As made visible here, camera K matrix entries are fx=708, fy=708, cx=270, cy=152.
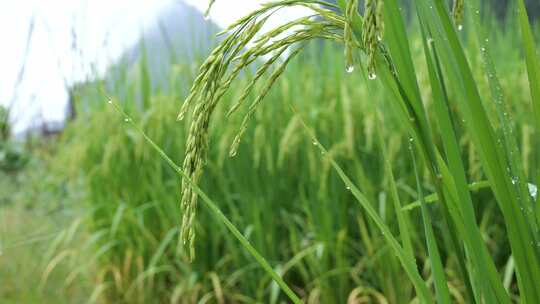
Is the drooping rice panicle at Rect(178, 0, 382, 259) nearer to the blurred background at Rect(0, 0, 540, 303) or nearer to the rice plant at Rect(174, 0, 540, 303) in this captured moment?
the rice plant at Rect(174, 0, 540, 303)

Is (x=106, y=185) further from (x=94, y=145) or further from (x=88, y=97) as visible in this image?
(x=88, y=97)

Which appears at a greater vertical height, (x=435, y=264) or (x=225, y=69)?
(x=225, y=69)

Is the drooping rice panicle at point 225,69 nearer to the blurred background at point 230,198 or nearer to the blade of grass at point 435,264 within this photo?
the blade of grass at point 435,264

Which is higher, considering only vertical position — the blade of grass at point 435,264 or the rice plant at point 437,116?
the rice plant at point 437,116

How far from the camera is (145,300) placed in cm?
326

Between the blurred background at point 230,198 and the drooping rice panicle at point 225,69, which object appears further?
the blurred background at point 230,198

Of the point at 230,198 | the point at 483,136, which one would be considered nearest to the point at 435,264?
the point at 483,136

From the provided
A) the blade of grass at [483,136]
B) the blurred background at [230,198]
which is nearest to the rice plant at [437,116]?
the blade of grass at [483,136]

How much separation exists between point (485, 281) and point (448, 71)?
18cm

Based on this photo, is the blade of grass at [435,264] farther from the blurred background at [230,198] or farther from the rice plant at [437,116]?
the blurred background at [230,198]

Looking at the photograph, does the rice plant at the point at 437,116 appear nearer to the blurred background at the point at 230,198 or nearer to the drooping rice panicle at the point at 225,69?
the drooping rice panicle at the point at 225,69

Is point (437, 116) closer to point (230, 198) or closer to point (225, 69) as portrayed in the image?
point (225, 69)

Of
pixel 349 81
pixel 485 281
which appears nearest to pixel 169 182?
pixel 349 81

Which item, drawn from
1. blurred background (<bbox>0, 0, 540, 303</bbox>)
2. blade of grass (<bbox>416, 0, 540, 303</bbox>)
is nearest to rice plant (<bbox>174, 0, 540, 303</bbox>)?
blade of grass (<bbox>416, 0, 540, 303</bbox>)
